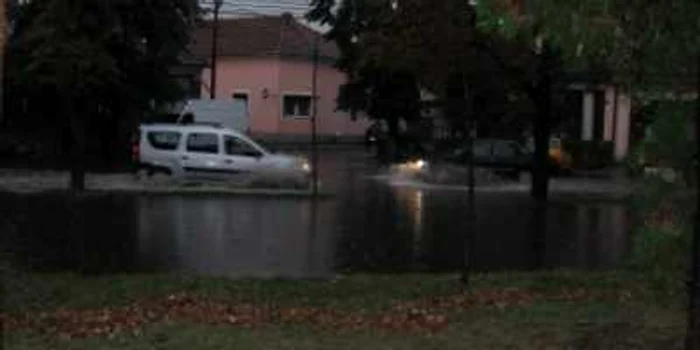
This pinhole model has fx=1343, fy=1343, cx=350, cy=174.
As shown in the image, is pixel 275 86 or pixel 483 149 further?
pixel 275 86

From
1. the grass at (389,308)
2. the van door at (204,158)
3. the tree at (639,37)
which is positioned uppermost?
the tree at (639,37)

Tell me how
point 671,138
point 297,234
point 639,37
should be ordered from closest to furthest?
1. point 639,37
2. point 671,138
3. point 297,234

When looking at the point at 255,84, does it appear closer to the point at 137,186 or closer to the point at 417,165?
the point at 417,165

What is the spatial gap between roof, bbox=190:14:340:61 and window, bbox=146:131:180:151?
36.3 meters

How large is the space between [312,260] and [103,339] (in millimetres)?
8573

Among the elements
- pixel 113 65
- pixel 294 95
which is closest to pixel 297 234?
pixel 113 65

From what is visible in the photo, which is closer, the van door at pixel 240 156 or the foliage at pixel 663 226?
the foliage at pixel 663 226

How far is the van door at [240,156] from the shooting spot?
35031 millimetres

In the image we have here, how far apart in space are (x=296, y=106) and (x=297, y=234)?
54526 millimetres

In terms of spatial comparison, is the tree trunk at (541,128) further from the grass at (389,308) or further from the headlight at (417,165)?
the grass at (389,308)

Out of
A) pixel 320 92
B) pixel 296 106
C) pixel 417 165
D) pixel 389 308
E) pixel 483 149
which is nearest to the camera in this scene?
pixel 389 308

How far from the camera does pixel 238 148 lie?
35.5 meters

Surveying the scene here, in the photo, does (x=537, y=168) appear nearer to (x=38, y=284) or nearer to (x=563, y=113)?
(x=563, y=113)

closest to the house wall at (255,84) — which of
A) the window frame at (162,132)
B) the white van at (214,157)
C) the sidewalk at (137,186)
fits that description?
the sidewalk at (137,186)
